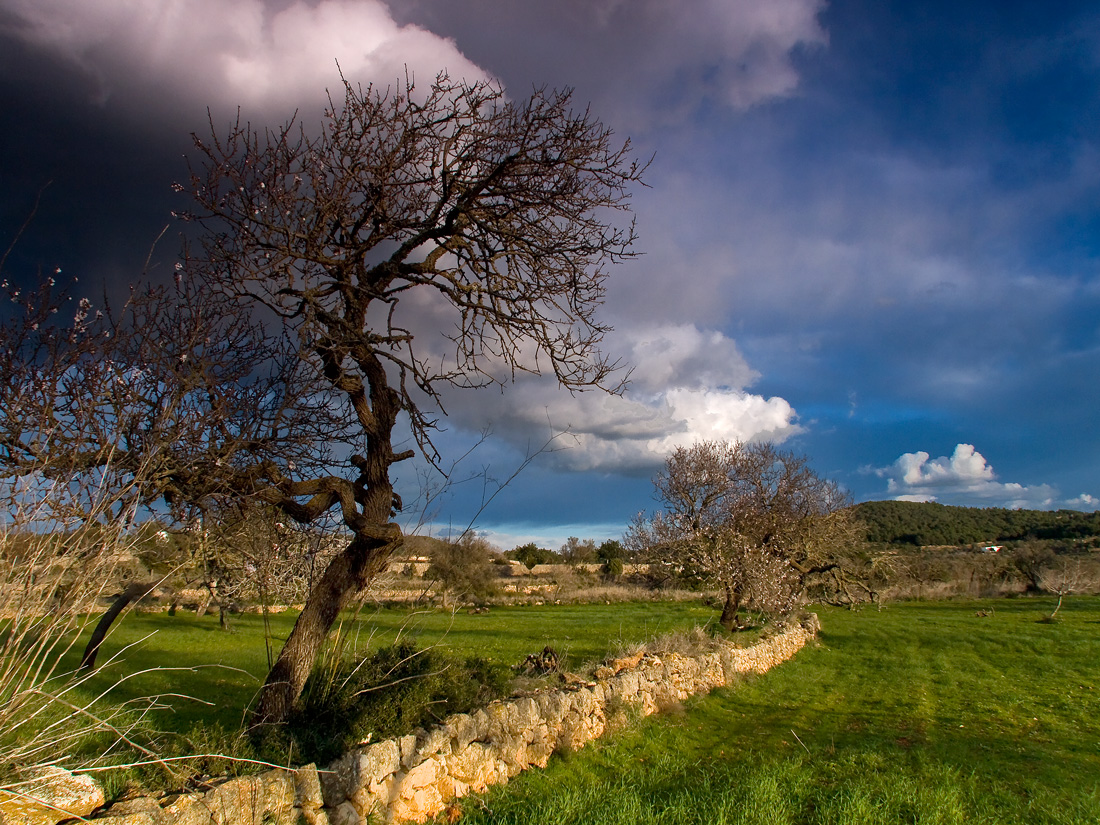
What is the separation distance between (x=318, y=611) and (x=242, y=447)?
2026 mm

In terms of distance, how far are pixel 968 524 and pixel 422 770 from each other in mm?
98634

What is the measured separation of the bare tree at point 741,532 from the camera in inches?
749

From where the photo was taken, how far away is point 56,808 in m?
3.76

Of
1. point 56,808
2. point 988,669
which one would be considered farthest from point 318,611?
point 988,669

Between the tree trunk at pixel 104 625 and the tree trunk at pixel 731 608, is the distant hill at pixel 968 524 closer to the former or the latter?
the tree trunk at pixel 731 608

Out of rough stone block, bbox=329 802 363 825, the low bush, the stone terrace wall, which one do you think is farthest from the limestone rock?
rough stone block, bbox=329 802 363 825

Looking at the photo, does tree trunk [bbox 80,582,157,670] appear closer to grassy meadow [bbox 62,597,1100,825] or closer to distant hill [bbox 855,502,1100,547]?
grassy meadow [bbox 62,597,1100,825]

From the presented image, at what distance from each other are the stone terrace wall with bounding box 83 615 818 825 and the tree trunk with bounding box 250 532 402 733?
102 cm

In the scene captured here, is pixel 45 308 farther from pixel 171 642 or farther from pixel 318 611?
pixel 171 642

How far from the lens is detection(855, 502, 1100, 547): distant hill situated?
7425 cm

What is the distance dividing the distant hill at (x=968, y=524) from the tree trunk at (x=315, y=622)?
74.0m

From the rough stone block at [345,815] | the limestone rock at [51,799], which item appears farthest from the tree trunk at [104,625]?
the rough stone block at [345,815]

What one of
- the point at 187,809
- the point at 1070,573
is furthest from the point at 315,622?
the point at 1070,573

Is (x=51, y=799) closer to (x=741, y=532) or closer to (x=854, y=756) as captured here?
(x=854, y=756)
